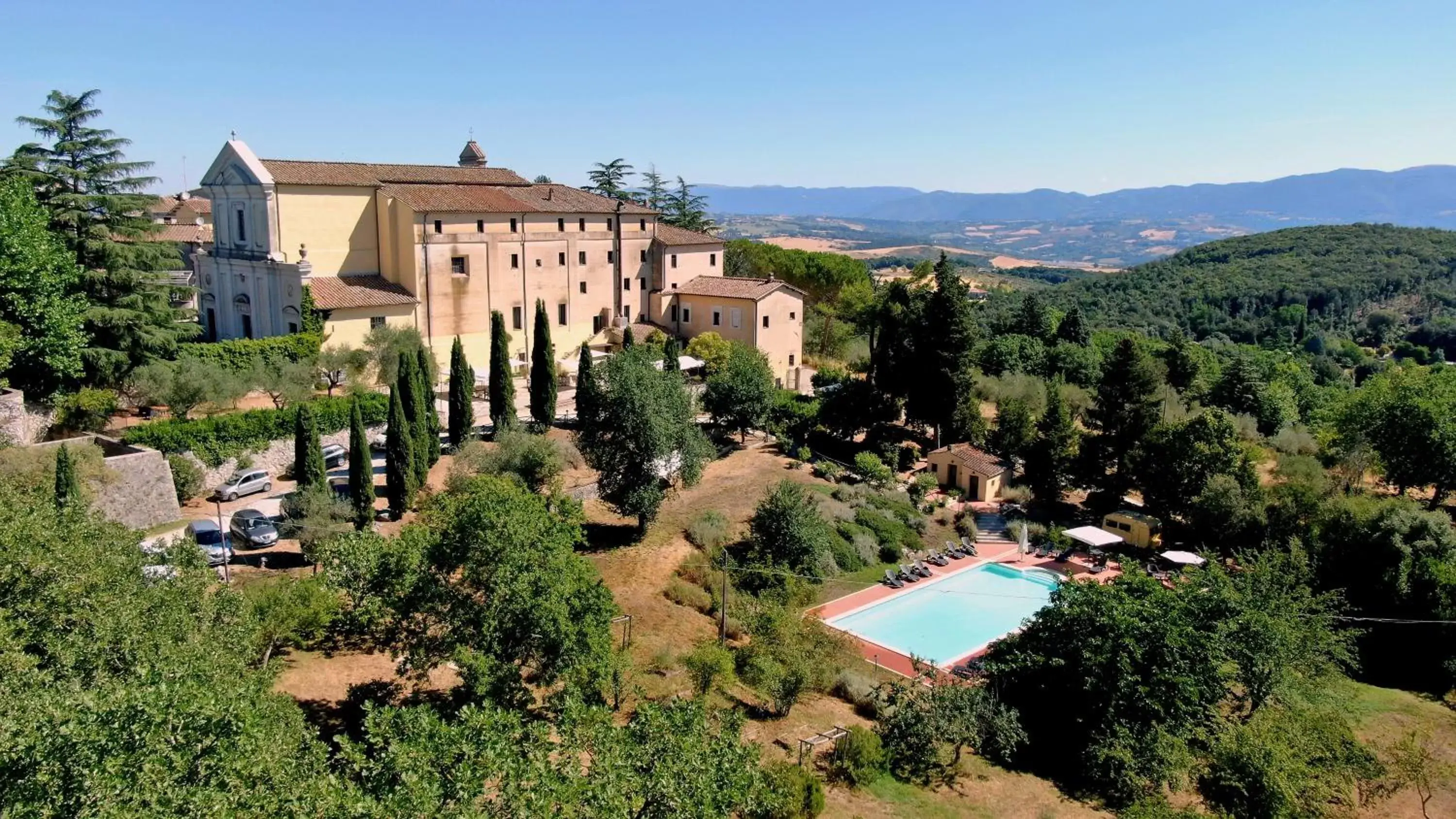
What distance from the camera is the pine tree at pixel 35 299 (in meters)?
27.4

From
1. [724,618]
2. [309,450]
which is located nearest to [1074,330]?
[724,618]

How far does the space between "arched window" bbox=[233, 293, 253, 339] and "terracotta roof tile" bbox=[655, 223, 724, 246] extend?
21058 millimetres

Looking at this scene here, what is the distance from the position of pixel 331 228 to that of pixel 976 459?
30387 mm

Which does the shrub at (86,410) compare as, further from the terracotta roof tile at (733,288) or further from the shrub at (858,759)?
the terracotta roof tile at (733,288)

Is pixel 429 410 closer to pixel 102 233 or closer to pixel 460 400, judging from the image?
pixel 460 400

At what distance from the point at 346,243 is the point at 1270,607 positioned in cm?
3890

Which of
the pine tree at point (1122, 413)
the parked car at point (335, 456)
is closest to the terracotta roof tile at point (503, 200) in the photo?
the parked car at point (335, 456)

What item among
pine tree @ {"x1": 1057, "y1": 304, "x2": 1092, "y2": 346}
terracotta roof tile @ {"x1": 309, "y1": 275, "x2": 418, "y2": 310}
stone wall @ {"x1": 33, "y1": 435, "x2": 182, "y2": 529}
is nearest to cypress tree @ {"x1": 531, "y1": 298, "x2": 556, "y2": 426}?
terracotta roof tile @ {"x1": 309, "y1": 275, "x2": 418, "y2": 310}

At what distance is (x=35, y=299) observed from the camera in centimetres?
2823

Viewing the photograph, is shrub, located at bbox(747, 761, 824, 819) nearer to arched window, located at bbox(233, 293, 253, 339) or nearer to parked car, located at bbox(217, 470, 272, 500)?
parked car, located at bbox(217, 470, 272, 500)

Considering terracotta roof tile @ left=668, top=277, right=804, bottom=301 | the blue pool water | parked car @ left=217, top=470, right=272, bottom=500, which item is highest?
terracotta roof tile @ left=668, top=277, right=804, bottom=301

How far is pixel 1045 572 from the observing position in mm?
31453

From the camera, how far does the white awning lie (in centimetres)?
3231

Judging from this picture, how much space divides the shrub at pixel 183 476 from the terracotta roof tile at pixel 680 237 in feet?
96.3
